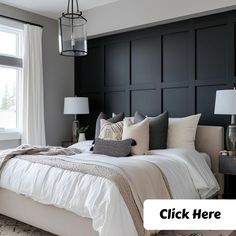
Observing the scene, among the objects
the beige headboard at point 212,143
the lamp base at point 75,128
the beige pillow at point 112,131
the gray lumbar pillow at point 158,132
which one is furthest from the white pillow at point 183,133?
the lamp base at point 75,128

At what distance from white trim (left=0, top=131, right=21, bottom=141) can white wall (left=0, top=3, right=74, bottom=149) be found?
0.56 m

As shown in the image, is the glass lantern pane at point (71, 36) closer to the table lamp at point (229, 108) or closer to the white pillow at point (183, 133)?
the white pillow at point (183, 133)

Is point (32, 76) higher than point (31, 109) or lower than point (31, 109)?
higher

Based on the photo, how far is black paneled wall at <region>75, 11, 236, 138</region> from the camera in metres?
4.06

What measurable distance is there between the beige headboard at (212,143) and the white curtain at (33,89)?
255 cm

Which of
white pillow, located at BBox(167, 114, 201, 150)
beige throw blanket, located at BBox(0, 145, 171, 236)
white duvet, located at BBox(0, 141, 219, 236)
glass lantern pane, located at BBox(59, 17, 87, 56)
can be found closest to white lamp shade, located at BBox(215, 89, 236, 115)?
white pillow, located at BBox(167, 114, 201, 150)

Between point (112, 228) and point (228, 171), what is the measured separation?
183 cm

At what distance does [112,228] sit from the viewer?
2.25 meters

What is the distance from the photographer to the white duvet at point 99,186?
2.31 meters

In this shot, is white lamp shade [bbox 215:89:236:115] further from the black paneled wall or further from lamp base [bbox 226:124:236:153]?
the black paneled wall

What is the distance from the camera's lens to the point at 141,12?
452 centimetres

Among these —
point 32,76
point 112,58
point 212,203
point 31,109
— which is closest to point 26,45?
point 32,76

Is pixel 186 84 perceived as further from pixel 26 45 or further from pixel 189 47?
pixel 26 45

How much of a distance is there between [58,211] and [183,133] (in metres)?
1.80
